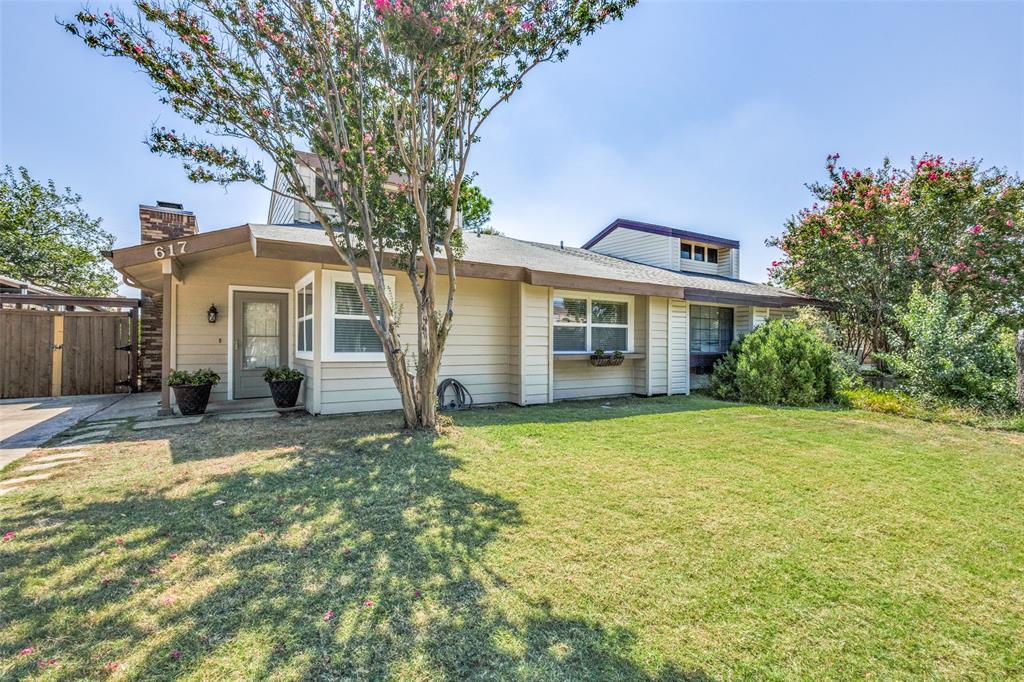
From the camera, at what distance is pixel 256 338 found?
26.5ft

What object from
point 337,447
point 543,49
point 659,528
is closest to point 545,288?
point 543,49

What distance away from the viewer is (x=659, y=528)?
285 cm

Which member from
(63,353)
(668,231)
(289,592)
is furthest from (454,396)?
(668,231)

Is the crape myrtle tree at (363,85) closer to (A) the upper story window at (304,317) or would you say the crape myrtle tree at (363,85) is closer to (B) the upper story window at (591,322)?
(A) the upper story window at (304,317)

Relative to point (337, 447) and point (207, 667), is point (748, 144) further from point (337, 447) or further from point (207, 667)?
point (207, 667)

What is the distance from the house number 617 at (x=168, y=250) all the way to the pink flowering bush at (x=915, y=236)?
1240 centimetres

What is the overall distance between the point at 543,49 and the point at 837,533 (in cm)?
489

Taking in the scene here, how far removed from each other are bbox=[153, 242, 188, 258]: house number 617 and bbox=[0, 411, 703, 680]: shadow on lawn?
3.58m

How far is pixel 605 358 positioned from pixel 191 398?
6.89 m

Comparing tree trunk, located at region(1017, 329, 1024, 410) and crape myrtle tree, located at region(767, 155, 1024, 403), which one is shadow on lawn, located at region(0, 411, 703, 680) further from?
crape myrtle tree, located at region(767, 155, 1024, 403)

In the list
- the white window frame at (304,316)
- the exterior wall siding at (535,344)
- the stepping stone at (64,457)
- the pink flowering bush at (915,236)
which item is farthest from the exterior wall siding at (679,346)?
the stepping stone at (64,457)

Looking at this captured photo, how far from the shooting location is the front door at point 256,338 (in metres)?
7.88

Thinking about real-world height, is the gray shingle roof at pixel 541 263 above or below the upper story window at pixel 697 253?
below

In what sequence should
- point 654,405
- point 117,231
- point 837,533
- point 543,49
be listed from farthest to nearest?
1. point 117,231
2. point 654,405
3. point 543,49
4. point 837,533
